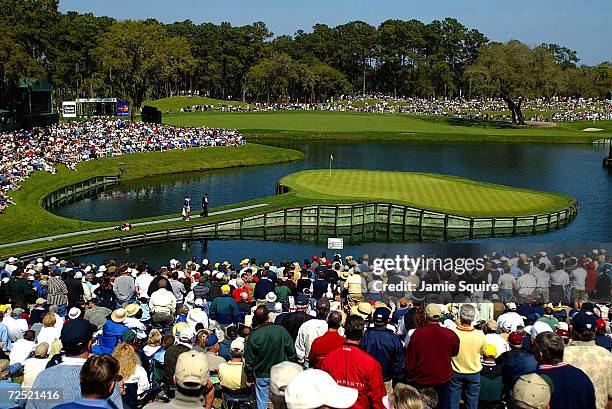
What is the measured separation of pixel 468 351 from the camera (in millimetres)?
11234

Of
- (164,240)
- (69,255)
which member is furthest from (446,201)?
(69,255)

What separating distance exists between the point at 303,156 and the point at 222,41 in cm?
10485

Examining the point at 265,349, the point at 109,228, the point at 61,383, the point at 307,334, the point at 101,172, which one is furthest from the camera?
the point at 101,172

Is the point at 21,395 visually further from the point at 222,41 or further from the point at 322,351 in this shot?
the point at 222,41

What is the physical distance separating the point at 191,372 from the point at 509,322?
331 inches

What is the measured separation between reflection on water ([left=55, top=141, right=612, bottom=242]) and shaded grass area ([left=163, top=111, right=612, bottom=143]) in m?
5.03

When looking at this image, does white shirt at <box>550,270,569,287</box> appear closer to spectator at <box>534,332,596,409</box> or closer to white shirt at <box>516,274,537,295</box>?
white shirt at <box>516,274,537,295</box>

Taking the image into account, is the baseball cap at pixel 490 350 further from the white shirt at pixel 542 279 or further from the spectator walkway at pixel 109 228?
the spectator walkway at pixel 109 228

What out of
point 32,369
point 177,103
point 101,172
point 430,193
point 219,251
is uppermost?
point 177,103

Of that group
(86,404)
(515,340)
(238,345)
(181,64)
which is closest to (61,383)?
(86,404)

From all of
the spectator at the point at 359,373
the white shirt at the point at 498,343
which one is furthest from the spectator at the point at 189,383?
the white shirt at the point at 498,343

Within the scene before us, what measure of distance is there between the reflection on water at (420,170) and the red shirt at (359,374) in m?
38.5

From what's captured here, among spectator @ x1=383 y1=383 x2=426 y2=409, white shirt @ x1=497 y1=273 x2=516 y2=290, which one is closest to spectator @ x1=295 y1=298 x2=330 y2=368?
spectator @ x1=383 y1=383 x2=426 y2=409

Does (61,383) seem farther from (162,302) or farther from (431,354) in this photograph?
(162,302)
